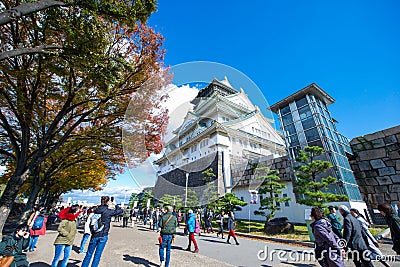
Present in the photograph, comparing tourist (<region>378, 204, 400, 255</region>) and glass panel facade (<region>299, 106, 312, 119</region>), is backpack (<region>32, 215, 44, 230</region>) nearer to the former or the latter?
tourist (<region>378, 204, 400, 255</region>)

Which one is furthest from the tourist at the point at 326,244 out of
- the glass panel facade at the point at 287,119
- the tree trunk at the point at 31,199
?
the glass panel facade at the point at 287,119

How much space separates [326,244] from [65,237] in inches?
199

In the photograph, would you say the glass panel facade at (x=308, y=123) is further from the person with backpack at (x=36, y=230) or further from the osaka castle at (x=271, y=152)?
the person with backpack at (x=36, y=230)

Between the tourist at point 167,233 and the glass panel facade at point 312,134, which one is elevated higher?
the glass panel facade at point 312,134

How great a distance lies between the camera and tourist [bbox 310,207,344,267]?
8.84ft

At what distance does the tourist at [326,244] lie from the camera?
2695 mm

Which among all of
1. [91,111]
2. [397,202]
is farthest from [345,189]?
[91,111]

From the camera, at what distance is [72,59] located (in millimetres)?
4930

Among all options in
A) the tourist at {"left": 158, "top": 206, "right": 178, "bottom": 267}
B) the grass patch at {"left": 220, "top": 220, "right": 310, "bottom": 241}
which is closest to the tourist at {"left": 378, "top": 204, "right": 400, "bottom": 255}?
the tourist at {"left": 158, "top": 206, "right": 178, "bottom": 267}

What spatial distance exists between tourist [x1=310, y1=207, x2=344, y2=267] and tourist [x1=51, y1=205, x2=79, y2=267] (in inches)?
186

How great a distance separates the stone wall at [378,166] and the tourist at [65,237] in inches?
673

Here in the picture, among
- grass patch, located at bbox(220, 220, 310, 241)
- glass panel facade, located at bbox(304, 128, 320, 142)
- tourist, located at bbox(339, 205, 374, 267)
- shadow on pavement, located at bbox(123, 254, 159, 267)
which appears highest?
glass panel facade, located at bbox(304, 128, 320, 142)

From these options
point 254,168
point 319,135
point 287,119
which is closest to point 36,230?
point 254,168

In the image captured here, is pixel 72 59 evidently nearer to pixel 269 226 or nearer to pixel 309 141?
pixel 269 226
